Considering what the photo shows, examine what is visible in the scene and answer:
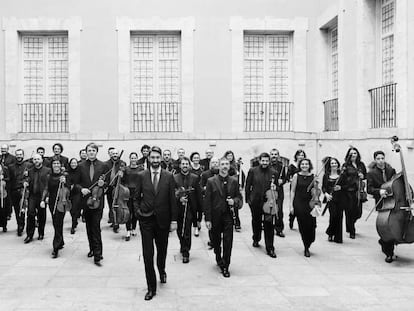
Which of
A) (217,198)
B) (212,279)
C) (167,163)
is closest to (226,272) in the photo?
(212,279)

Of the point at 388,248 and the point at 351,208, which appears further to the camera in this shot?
the point at 351,208

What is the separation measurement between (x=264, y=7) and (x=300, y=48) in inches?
68.4

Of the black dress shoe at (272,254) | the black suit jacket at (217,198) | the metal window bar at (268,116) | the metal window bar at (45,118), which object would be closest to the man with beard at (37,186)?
the black suit jacket at (217,198)

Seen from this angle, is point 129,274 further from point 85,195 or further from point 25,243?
point 25,243

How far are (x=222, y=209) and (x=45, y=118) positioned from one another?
11931mm

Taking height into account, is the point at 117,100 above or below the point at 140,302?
above

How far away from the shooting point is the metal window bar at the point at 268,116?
1833cm

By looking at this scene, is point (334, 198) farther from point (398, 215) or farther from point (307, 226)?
point (398, 215)

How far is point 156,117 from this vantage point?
1822 cm

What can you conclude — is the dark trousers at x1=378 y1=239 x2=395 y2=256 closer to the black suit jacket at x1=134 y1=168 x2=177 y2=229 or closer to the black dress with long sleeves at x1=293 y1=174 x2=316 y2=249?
the black dress with long sleeves at x1=293 y1=174 x2=316 y2=249

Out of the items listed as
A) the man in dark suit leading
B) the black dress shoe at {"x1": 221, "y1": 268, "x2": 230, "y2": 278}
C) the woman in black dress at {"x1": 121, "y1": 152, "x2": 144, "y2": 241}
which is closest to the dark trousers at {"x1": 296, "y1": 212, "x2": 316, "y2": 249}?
the black dress shoe at {"x1": 221, "y1": 268, "x2": 230, "y2": 278}

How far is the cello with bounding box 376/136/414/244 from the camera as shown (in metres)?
8.06

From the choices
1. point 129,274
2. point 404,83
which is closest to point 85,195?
point 129,274

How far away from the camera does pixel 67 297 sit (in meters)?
6.60
